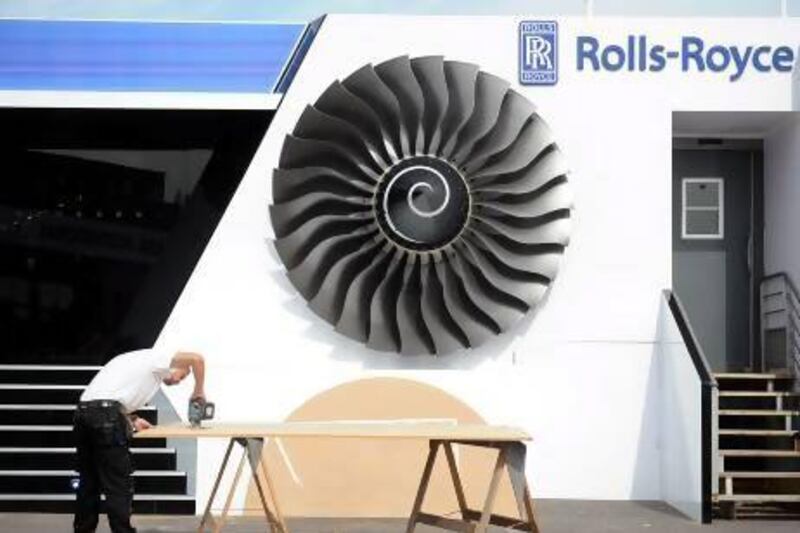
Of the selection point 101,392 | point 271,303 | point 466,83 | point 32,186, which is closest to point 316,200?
point 271,303

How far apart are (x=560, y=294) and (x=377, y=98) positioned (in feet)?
7.08

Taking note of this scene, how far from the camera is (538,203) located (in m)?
9.99

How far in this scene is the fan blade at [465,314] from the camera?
9.89m

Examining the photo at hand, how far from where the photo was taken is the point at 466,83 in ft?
32.9

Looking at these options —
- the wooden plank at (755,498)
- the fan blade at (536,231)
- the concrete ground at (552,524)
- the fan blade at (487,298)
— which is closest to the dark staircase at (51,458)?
the concrete ground at (552,524)

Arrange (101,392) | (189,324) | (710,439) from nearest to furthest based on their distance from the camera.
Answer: (101,392), (710,439), (189,324)

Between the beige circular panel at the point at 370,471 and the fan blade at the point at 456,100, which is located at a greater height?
the fan blade at the point at 456,100

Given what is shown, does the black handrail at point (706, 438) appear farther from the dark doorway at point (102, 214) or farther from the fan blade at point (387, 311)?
the dark doorway at point (102, 214)

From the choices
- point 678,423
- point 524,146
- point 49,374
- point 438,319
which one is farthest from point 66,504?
point 678,423

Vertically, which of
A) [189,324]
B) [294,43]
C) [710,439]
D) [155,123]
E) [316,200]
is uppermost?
[294,43]

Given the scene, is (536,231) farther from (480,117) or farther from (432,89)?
(432,89)

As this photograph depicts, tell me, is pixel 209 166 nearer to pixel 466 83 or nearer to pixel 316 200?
pixel 316 200

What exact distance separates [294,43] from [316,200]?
4.39 ft

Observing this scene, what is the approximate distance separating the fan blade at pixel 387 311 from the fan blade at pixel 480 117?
96cm
